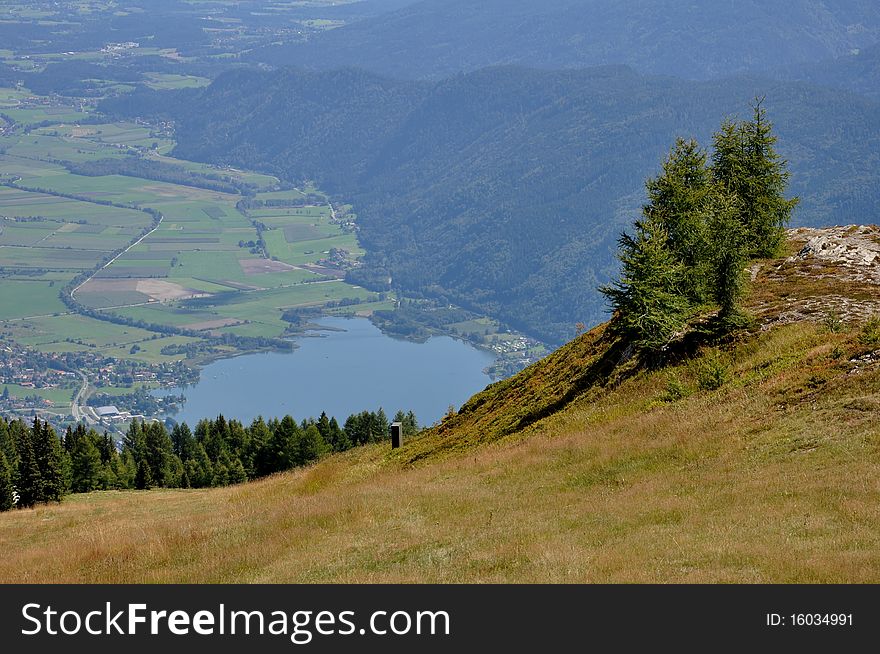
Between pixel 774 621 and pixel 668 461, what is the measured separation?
40.1 ft

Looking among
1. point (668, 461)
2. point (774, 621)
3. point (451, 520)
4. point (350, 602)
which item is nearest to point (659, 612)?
point (774, 621)

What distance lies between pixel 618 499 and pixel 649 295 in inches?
672

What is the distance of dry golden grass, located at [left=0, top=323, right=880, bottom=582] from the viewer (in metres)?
18.3

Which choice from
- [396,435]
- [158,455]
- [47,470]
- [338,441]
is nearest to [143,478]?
[47,470]

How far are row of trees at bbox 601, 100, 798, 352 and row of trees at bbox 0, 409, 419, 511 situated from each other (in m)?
33.6

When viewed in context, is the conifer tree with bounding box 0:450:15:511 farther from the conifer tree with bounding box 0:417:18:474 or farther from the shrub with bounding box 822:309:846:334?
the shrub with bounding box 822:309:846:334

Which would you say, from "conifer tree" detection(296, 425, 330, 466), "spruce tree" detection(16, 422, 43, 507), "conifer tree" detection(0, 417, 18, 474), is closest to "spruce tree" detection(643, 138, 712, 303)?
"spruce tree" detection(16, 422, 43, 507)

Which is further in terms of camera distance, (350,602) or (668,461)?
(668,461)

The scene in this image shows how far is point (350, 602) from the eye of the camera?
16.1 metres

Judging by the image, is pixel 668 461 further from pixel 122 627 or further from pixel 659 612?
pixel 122 627

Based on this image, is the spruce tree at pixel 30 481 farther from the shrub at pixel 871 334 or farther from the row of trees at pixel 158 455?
the shrub at pixel 871 334

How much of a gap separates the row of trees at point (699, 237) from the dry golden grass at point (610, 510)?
3.06m

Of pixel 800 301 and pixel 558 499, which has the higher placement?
pixel 800 301

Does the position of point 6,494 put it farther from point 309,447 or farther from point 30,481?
point 309,447
